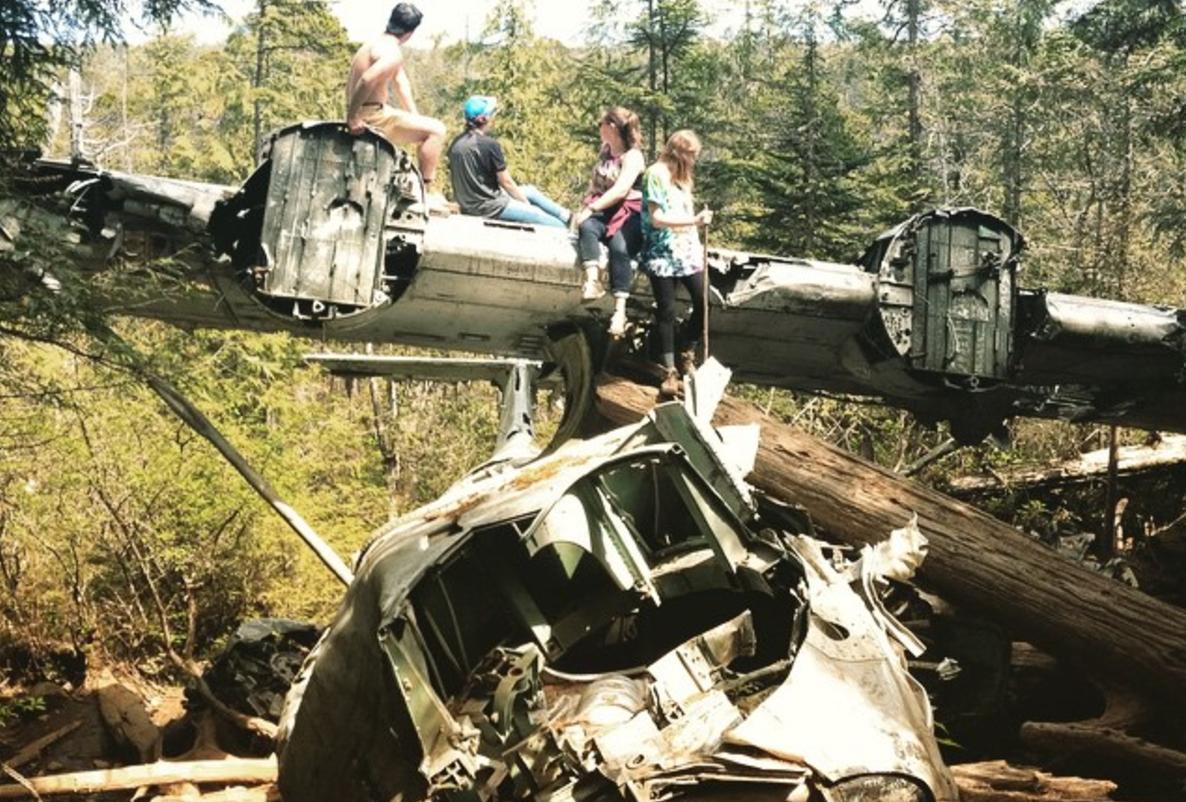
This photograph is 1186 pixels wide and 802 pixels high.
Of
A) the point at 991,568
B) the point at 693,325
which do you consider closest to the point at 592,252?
the point at 693,325

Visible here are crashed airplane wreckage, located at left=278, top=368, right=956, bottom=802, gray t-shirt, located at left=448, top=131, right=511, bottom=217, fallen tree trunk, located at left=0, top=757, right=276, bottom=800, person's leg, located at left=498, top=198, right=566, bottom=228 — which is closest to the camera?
crashed airplane wreckage, located at left=278, top=368, right=956, bottom=802

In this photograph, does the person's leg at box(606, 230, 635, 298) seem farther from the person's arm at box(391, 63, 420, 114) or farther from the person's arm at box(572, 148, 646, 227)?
the person's arm at box(391, 63, 420, 114)

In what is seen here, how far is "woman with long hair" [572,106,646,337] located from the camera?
9.47 meters

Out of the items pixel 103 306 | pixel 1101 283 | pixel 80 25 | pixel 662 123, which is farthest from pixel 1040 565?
pixel 662 123

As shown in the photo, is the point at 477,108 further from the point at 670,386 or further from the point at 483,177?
the point at 670,386

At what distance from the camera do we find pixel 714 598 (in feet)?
23.7

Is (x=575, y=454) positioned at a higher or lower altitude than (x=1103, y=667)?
higher

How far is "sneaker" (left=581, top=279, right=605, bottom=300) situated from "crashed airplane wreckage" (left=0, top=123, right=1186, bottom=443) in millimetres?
224

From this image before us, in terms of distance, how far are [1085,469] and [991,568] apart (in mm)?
6521

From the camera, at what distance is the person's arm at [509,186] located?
10.2m

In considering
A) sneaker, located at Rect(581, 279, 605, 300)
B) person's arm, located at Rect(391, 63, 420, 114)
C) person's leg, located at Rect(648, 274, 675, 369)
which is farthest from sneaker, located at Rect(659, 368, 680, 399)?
person's arm, located at Rect(391, 63, 420, 114)

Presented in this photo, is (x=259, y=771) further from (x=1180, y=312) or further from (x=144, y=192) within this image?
(x=1180, y=312)

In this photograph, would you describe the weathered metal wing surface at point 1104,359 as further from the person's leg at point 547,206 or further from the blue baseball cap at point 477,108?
the blue baseball cap at point 477,108

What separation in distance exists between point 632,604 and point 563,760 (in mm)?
1848
